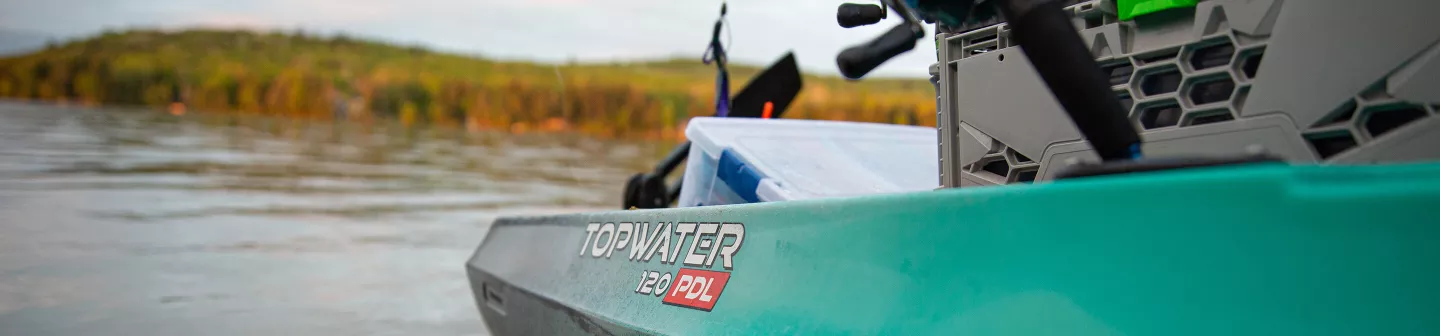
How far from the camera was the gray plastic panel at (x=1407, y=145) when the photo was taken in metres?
1.21

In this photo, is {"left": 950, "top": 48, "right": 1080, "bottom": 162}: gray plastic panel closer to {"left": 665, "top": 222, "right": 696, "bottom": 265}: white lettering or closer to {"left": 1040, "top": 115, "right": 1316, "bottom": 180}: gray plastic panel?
{"left": 1040, "top": 115, "right": 1316, "bottom": 180}: gray plastic panel

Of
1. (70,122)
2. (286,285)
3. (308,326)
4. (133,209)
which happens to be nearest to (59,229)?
(133,209)

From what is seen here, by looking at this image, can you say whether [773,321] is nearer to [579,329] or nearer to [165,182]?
[579,329]

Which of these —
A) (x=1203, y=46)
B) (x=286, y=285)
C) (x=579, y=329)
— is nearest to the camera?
(x=1203, y=46)

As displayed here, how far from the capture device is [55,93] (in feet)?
126

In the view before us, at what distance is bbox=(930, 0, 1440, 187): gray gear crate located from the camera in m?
1.24

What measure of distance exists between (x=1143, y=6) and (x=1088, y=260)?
1.80ft

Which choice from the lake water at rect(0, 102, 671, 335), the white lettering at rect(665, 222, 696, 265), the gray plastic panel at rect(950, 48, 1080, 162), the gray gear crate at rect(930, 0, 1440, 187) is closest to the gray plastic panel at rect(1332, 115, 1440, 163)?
the gray gear crate at rect(930, 0, 1440, 187)

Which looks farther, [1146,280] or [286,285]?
[286,285]

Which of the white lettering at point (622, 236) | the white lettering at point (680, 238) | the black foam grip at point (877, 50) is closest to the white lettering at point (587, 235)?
the white lettering at point (622, 236)

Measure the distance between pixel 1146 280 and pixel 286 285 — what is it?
4.55 m

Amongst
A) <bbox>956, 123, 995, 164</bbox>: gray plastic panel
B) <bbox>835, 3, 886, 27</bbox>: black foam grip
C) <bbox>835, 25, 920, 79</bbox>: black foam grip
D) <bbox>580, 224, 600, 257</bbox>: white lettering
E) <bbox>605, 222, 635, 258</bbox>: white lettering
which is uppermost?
<bbox>835, 3, 886, 27</bbox>: black foam grip

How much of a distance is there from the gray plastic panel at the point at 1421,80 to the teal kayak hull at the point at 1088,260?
0.33 metres

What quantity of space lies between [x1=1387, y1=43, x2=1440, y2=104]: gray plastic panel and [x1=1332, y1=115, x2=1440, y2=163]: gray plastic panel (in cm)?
3
